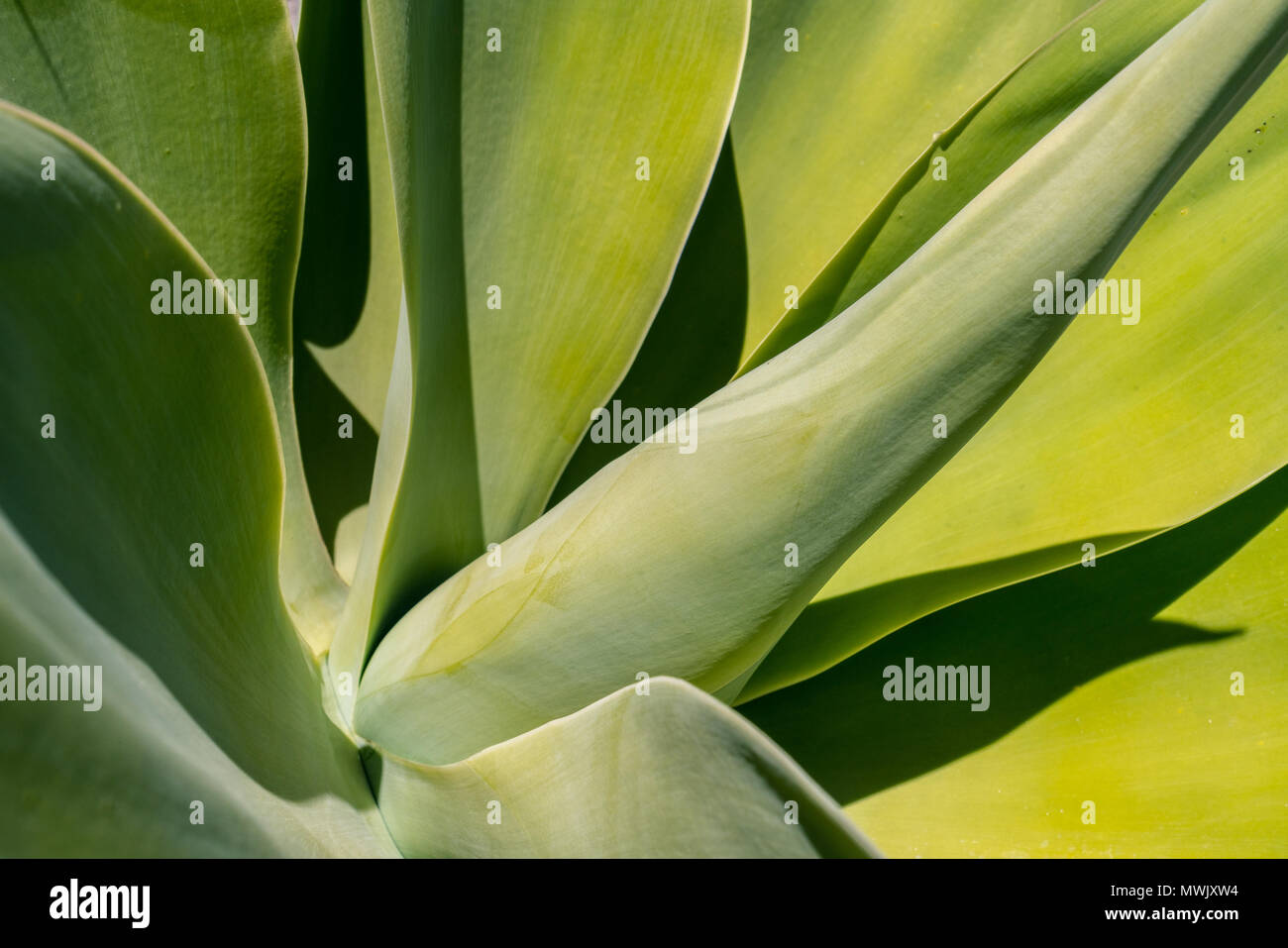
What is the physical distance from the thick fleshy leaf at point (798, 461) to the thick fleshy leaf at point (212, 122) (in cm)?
24

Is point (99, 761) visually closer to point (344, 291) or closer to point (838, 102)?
point (344, 291)

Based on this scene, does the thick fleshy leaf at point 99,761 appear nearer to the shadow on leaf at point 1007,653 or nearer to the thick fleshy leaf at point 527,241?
the thick fleshy leaf at point 527,241

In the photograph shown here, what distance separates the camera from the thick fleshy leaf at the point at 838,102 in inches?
35.2

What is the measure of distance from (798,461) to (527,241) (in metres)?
0.35

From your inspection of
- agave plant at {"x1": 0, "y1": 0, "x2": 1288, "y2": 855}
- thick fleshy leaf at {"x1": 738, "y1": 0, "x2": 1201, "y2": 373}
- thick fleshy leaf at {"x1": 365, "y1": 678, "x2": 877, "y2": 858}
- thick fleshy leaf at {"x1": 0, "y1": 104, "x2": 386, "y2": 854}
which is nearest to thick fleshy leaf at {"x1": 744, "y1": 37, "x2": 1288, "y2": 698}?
agave plant at {"x1": 0, "y1": 0, "x2": 1288, "y2": 855}

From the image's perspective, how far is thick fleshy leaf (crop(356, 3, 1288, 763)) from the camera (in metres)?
0.52

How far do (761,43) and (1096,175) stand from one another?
1.53ft

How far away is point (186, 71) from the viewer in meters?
0.78

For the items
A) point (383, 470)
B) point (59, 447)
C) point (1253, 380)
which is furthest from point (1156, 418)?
point (59, 447)

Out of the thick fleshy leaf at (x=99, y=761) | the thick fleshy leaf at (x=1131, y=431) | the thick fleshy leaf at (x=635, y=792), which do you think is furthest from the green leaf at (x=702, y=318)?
the thick fleshy leaf at (x=99, y=761)

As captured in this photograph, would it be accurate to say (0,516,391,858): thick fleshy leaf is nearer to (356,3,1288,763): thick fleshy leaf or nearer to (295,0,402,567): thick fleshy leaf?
(356,3,1288,763): thick fleshy leaf

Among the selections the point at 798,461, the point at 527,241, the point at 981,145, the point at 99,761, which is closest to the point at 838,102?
the point at 981,145
